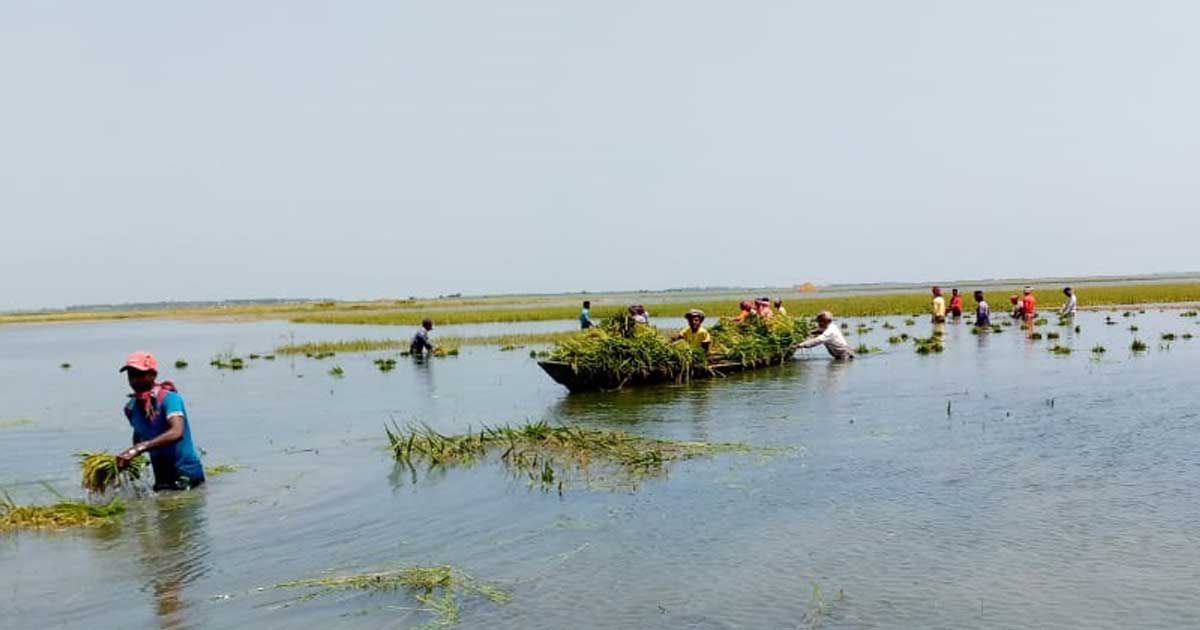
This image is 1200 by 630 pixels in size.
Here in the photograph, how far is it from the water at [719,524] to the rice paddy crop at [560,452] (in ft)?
1.46

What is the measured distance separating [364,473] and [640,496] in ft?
13.9

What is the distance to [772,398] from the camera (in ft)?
62.0

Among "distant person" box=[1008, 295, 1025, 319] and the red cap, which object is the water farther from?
"distant person" box=[1008, 295, 1025, 319]

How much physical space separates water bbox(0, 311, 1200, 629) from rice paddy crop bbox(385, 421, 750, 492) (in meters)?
0.45

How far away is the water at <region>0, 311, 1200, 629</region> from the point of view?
7.21 meters

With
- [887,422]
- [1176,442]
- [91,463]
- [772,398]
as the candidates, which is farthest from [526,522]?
[772,398]

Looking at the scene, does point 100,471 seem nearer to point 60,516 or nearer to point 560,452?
point 60,516

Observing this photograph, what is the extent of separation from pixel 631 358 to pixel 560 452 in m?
7.76

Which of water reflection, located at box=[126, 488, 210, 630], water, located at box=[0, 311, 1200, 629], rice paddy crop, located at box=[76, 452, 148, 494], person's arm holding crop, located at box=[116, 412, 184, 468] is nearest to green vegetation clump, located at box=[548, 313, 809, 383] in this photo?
water, located at box=[0, 311, 1200, 629]

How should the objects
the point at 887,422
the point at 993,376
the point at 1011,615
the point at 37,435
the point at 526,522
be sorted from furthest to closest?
1. the point at 993,376
2. the point at 37,435
3. the point at 887,422
4. the point at 526,522
5. the point at 1011,615

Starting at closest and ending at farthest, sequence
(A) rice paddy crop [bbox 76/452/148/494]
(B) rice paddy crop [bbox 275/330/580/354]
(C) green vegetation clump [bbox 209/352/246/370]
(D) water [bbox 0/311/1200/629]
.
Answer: (D) water [bbox 0/311/1200/629]
(A) rice paddy crop [bbox 76/452/148/494]
(C) green vegetation clump [bbox 209/352/246/370]
(B) rice paddy crop [bbox 275/330/580/354]

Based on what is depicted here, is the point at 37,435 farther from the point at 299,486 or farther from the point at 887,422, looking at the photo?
the point at 887,422

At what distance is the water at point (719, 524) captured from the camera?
721 cm

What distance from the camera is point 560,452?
13383 millimetres
